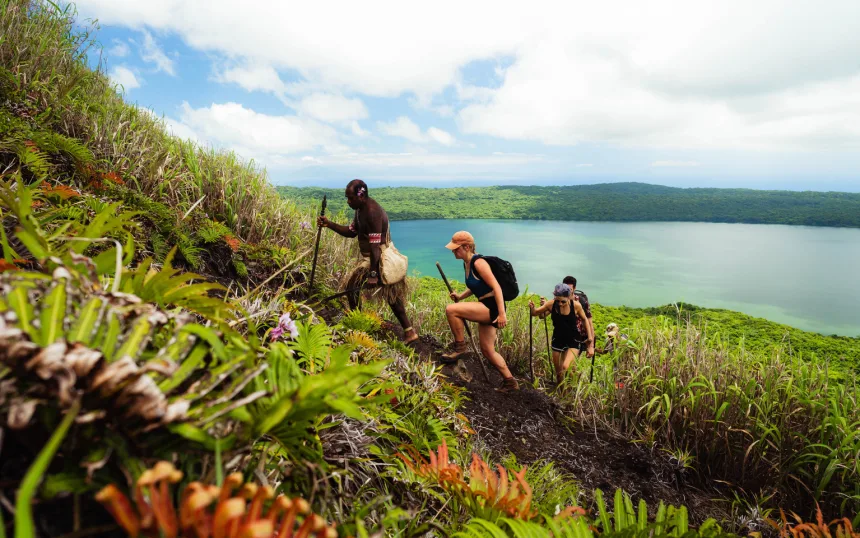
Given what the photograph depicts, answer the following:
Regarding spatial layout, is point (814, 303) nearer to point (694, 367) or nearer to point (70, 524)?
point (694, 367)

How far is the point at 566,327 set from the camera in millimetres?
6320

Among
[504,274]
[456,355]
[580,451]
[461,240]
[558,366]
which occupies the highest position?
[461,240]

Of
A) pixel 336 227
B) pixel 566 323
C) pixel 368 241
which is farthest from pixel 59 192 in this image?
pixel 566 323

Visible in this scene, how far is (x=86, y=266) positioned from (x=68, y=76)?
22.7ft

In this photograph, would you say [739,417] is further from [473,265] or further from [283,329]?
[283,329]

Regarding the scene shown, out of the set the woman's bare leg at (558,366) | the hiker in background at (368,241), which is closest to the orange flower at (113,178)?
the hiker in background at (368,241)

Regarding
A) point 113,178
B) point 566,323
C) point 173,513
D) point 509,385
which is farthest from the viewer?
point 566,323

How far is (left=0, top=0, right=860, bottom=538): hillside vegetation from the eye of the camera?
707 millimetres

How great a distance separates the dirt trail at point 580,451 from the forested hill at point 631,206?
44.6 metres

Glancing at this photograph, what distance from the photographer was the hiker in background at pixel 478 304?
4.97 metres

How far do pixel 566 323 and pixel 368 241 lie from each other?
3.36 metres

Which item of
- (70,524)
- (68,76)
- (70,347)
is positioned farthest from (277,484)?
(68,76)

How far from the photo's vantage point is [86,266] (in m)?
1.05

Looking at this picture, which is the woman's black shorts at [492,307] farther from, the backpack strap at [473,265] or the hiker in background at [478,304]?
the backpack strap at [473,265]
